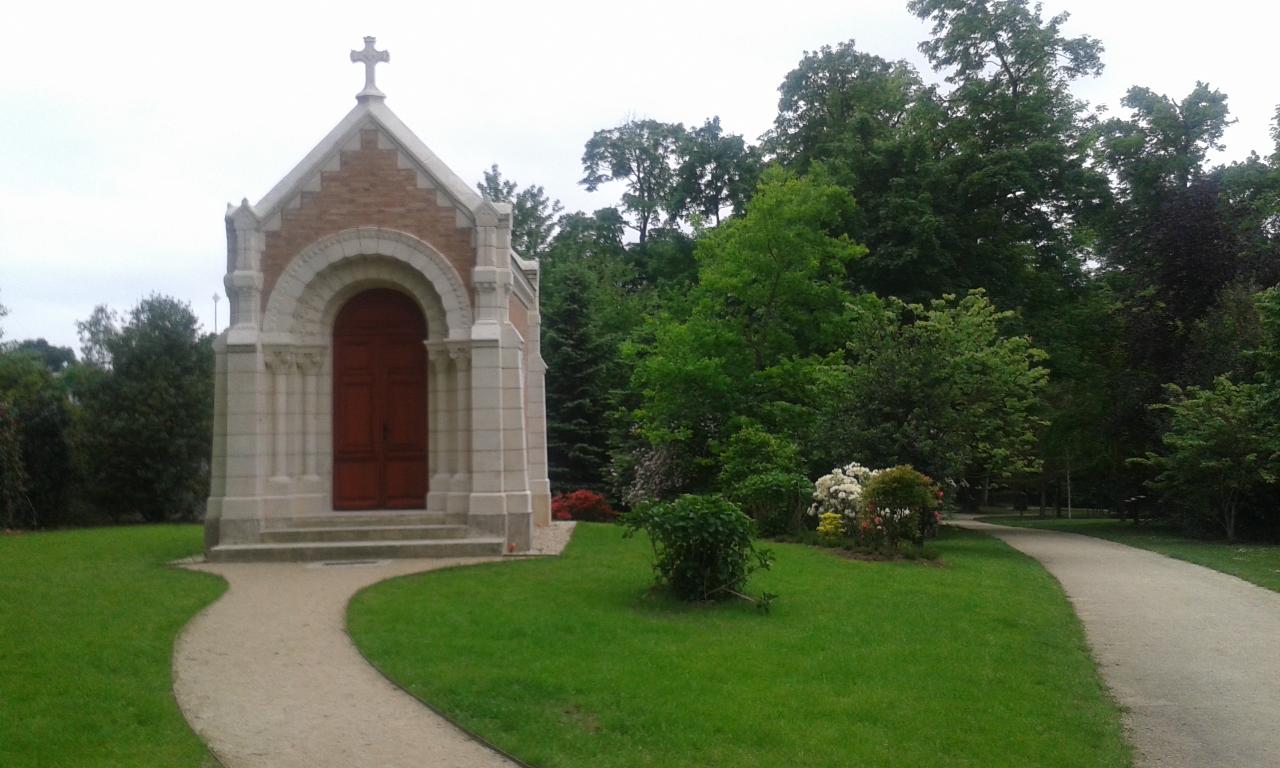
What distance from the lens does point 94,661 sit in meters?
7.51

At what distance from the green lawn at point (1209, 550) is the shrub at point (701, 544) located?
8486 mm

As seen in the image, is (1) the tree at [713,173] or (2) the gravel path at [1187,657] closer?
(2) the gravel path at [1187,657]

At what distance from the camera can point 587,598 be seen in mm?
10523

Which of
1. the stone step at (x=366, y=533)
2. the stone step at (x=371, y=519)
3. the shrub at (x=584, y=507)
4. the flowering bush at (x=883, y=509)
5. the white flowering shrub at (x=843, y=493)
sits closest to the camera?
the stone step at (x=366, y=533)

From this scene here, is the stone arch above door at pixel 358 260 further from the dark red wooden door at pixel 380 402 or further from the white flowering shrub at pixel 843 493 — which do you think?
the white flowering shrub at pixel 843 493

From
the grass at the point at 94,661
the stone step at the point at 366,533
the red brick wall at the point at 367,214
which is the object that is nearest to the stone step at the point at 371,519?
the stone step at the point at 366,533

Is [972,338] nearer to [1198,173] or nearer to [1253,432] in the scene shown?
[1253,432]

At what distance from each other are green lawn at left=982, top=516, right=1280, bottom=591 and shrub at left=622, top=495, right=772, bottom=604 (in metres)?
8.49

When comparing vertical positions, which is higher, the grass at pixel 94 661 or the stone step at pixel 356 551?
the stone step at pixel 356 551

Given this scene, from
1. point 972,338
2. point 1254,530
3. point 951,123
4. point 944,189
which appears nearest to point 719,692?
point 972,338

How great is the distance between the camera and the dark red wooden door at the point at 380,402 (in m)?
15.5

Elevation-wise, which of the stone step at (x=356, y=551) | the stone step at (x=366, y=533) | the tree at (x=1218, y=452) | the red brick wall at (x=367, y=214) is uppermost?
the red brick wall at (x=367, y=214)

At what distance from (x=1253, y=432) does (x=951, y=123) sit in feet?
47.3

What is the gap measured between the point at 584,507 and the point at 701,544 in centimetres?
1307
